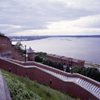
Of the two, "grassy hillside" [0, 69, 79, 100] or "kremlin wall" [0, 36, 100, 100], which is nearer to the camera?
"grassy hillside" [0, 69, 79, 100]

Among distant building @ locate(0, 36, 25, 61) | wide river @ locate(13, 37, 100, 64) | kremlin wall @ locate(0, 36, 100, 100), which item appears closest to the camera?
kremlin wall @ locate(0, 36, 100, 100)

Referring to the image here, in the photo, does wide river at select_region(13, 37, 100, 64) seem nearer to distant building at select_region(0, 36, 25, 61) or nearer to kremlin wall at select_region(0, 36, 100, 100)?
distant building at select_region(0, 36, 25, 61)

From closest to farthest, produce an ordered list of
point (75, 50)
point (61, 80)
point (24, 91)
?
1. point (24, 91)
2. point (61, 80)
3. point (75, 50)

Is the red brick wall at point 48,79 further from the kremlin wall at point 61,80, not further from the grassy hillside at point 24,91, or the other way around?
the grassy hillside at point 24,91

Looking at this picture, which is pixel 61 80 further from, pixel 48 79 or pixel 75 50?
pixel 75 50

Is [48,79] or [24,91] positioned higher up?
[24,91]

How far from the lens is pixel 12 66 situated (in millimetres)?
8258

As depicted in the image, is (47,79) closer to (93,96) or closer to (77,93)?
(77,93)

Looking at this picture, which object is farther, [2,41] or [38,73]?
[2,41]

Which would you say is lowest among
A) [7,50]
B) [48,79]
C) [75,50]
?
[48,79]

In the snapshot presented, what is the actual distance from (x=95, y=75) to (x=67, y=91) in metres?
7.10

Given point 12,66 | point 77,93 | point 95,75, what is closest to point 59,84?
point 77,93

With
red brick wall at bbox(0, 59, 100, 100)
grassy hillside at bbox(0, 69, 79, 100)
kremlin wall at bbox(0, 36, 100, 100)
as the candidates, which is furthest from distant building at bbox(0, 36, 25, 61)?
grassy hillside at bbox(0, 69, 79, 100)

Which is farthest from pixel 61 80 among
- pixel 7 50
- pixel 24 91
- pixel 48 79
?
pixel 7 50
